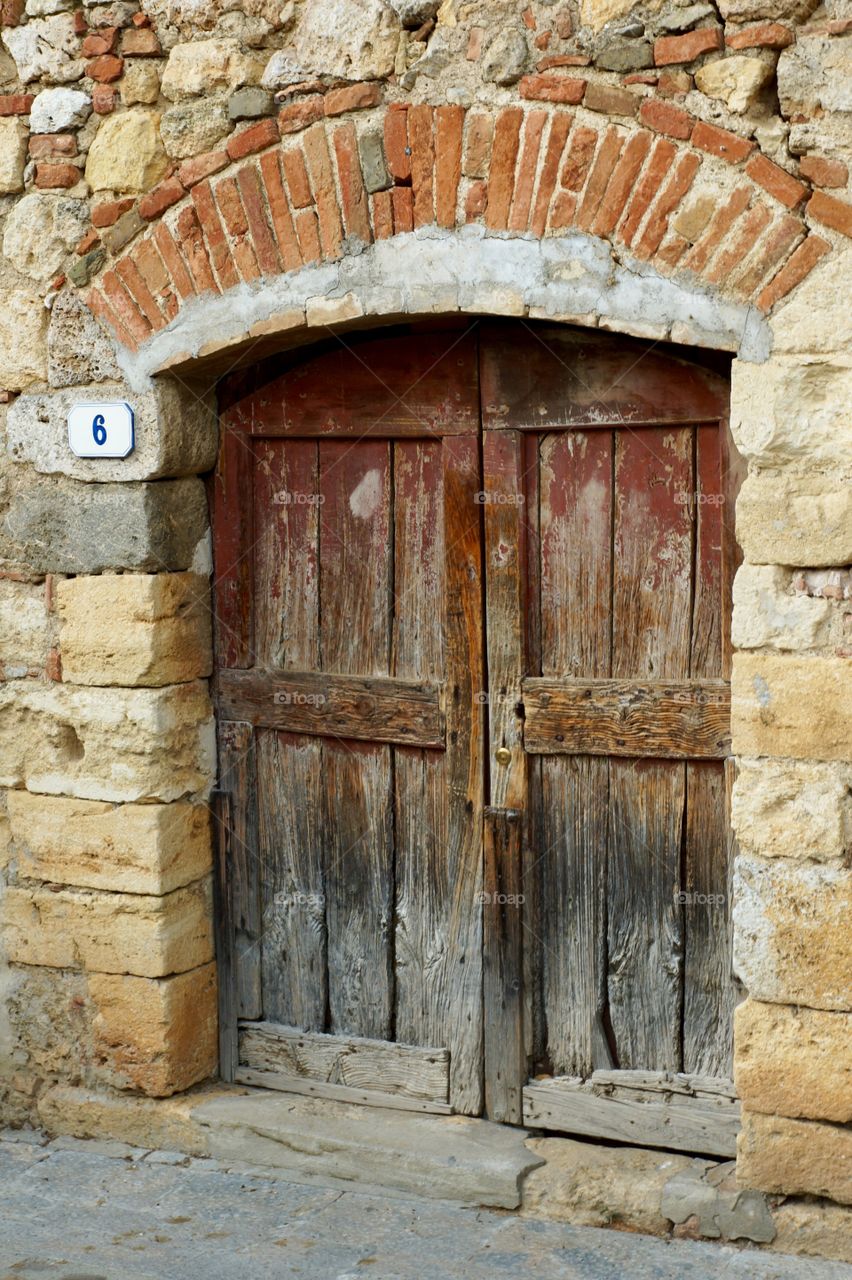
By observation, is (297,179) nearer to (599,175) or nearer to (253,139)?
(253,139)

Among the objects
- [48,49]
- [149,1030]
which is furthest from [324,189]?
[149,1030]

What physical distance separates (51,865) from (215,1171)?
3.45ft

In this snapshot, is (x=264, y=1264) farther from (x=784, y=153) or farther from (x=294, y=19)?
(x=294, y=19)

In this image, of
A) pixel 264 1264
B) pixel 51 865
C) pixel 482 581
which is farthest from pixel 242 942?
pixel 482 581

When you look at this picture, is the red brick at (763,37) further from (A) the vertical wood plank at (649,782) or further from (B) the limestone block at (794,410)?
(A) the vertical wood plank at (649,782)

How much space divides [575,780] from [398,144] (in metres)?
1.79

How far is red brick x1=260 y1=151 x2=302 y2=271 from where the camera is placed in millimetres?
4062

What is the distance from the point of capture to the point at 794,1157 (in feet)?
12.4

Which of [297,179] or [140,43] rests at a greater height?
[140,43]

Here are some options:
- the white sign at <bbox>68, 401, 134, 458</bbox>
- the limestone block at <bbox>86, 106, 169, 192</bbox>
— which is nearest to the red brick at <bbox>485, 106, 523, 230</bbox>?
the limestone block at <bbox>86, 106, 169, 192</bbox>

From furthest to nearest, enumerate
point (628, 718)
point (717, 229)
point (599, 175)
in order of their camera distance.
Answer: point (628, 718) → point (599, 175) → point (717, 229)

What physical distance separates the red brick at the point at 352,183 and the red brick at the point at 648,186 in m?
0.71

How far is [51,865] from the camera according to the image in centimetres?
465

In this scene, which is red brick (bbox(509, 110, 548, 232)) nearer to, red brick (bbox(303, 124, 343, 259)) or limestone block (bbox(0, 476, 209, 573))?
red brick (bbox(303, 124, 343, 259))
